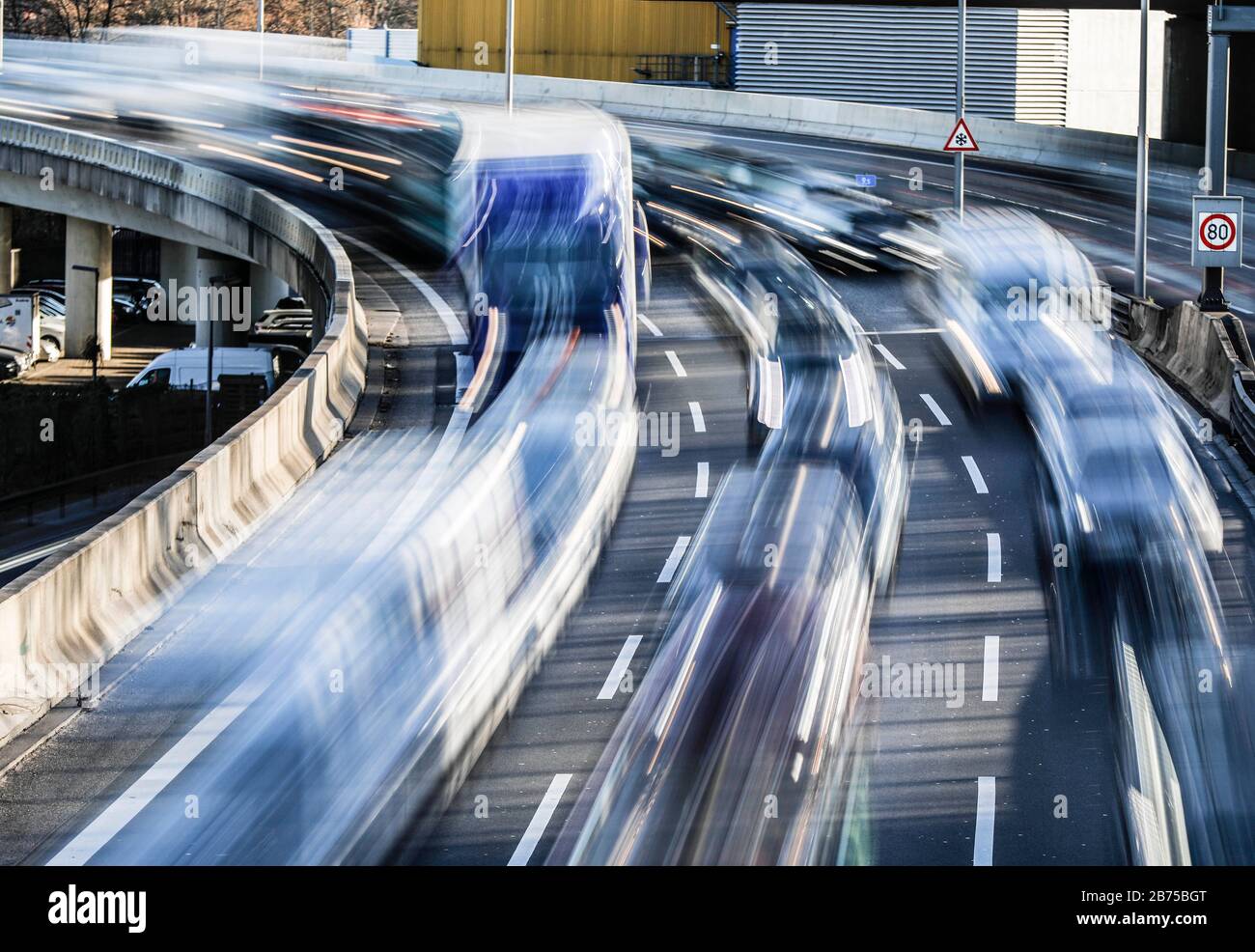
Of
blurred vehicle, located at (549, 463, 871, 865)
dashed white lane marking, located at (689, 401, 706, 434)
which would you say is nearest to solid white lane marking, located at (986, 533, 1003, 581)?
blurred vehicle, located at (549, 463, 871, 865)

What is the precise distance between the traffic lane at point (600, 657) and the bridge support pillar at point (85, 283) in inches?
1206

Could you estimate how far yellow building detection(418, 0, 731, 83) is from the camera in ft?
221

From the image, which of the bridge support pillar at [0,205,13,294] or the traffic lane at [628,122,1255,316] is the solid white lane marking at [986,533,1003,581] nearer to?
the traffic lane at [628,122,1255,316]

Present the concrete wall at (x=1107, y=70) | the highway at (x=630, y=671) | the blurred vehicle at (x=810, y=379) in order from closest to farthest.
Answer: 1. the highway at (x=630, y=671)
2. the blurred vehicle at (x=810, y=379)
3. the concrete wall at (x=1107, y=70)

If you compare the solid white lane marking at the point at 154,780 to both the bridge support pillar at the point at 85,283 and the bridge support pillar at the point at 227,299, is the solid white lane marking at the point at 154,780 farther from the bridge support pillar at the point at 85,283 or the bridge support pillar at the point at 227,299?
the bridge support pillar at the point at 85,283

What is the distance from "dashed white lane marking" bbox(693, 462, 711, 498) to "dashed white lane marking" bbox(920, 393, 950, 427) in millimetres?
4012

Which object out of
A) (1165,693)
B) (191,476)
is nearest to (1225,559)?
(1165,693)

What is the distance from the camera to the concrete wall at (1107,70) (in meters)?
57.7

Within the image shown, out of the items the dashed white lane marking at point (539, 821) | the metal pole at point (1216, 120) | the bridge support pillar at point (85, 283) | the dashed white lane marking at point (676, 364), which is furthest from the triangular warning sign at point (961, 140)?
the bridge support pillar at point (85, 283)

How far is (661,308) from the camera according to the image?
94.5 ft

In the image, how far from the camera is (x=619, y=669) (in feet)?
44.3

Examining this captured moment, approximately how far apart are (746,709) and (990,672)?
276cm

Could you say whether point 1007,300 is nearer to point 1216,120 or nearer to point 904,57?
point 1216,120

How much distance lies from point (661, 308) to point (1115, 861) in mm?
19496
